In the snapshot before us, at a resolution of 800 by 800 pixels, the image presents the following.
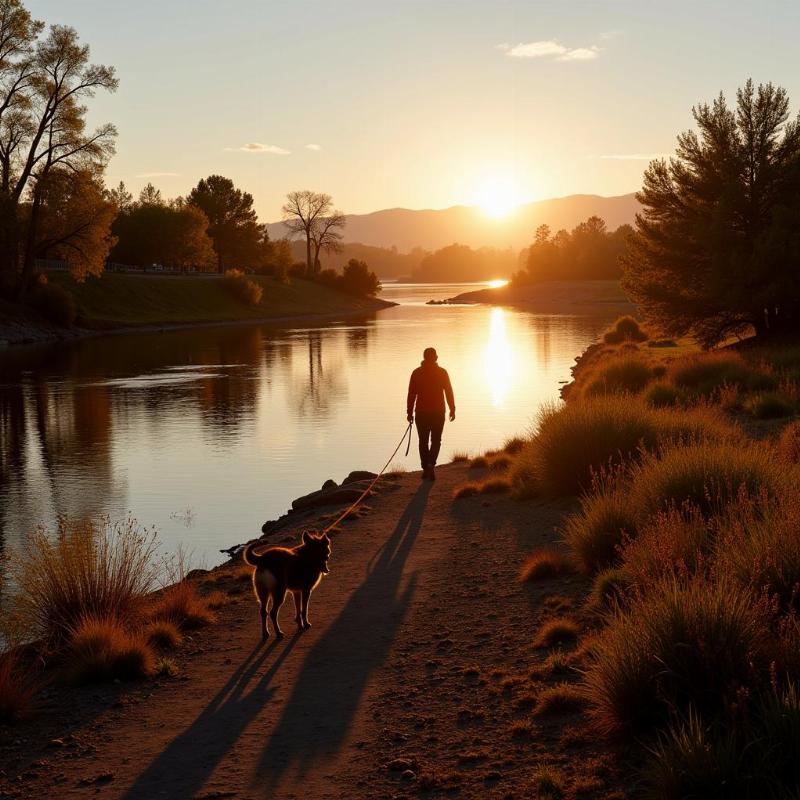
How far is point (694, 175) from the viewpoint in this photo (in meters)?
32.7

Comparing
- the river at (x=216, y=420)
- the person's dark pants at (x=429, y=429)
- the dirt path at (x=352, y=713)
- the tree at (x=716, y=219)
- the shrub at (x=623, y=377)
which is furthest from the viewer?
the tree at (x=716, y=219)

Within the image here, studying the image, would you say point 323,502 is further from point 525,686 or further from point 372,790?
point 372,790

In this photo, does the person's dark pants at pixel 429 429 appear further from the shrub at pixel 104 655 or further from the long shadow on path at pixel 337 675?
the shrub at pixel 104 655

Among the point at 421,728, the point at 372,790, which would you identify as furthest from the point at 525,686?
the point at 372,790

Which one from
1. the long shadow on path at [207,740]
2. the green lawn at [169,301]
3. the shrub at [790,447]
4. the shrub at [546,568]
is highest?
the green lawn at [169,301]

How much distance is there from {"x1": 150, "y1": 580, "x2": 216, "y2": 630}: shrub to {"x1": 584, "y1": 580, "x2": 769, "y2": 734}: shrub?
15.6 ft

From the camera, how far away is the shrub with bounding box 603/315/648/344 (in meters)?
46.8

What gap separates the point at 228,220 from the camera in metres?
117

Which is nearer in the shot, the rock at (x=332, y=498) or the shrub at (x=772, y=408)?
the rock at (x=332, y=498)

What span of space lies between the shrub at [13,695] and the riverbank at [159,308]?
52.1 m

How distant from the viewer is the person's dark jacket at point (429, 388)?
1582 cm

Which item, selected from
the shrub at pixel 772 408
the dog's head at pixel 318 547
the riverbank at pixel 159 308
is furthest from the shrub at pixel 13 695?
the riverbank at pixel 159 308

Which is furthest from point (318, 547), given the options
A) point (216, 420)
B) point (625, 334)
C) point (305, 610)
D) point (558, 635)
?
point (625, 334)

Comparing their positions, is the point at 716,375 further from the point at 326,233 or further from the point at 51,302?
the point at 326,233
